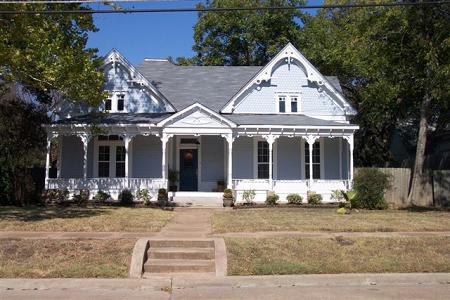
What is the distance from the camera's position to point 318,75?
27.5 meters

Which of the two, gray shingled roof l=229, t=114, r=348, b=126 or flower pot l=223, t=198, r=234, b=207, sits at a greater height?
gray shingled roof l=229, t=114, r=348, b=126

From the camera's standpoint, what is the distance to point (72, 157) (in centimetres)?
2700

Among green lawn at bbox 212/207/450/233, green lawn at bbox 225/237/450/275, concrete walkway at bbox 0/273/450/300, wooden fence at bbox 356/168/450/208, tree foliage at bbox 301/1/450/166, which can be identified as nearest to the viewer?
concrete walkway at bbox 0/273/450/300

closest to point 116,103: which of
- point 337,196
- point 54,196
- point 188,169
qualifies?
point 188,169

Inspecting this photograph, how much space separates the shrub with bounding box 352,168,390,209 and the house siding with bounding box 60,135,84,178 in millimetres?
13799

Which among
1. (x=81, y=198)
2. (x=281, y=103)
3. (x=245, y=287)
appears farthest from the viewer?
(x=281, y=103)

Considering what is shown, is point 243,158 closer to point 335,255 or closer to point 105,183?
point 105,183

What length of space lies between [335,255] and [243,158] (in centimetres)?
1552

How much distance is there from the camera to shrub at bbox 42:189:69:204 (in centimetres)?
2395

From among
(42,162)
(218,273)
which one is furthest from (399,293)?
(42,162)

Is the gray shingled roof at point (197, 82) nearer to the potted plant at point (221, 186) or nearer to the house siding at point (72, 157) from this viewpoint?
the potted plant at point (221, 186)

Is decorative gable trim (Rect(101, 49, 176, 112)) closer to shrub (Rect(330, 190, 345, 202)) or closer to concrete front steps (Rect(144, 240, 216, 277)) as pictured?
shrub (Rect(330, 190, 345, 202))

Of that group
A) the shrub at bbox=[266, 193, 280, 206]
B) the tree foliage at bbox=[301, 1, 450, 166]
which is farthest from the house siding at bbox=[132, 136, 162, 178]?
the tree foliage at bbox=[301, 1, 450, 166]

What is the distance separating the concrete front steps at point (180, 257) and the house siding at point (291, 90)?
53.6ft
